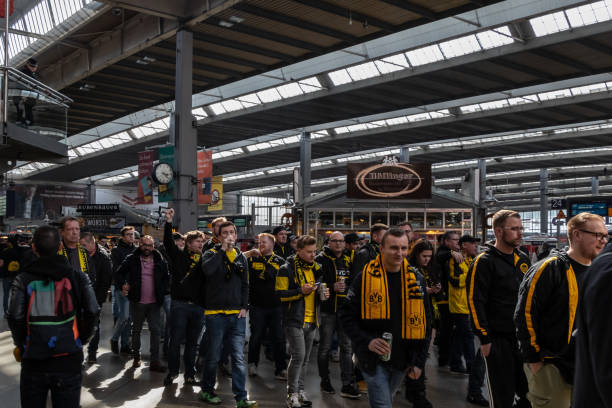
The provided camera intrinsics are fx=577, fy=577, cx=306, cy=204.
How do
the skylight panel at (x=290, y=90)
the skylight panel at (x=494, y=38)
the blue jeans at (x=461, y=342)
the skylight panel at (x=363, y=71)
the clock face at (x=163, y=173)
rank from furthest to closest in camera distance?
the skylight panel at (x=290, y=90), the skylight panel at (x=363, y=71), the skylight panel at (x=494, y=38), the clock face at (x=163, y=173), the blue jeans at (x=461, y=342)

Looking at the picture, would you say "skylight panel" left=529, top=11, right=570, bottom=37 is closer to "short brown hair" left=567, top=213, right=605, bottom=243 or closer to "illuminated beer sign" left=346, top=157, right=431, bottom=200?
"illuminated beer sign" left=346, top=157, right=431, bottom=200

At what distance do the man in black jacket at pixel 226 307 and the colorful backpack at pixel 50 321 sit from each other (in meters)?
2.15

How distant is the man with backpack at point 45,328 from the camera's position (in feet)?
12.8

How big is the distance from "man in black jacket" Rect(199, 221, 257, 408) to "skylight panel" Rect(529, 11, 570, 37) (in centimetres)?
1484

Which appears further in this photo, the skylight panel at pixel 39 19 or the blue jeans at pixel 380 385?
the skylight panel at pixel 39 19

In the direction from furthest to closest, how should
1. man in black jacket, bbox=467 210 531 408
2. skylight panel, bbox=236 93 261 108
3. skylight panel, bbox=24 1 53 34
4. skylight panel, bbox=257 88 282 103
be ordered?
skylight panel, bbox=236 93 261 108 < skylight panel, bbox=257 88 282 103 < skylight panel, bbox=24 1 53 34 < man in black jacket, bbox=467 210 531 408

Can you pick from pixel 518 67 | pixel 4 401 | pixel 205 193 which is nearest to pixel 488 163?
pixel 518 67

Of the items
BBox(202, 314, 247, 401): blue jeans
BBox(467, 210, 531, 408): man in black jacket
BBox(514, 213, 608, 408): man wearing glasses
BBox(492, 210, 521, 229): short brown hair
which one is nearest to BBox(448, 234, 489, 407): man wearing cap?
BBox(467, 210, 531, 408): man in black jacket

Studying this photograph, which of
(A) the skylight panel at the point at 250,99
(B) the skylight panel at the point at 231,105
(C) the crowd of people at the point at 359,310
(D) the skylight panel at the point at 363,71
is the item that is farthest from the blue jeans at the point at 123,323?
(B) the skylight panel at the point at 231,105

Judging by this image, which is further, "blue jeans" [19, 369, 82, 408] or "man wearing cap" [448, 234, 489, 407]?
"man wearing cap" [448, 234, 489, 407]

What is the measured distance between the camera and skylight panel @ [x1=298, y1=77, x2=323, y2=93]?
23.9m

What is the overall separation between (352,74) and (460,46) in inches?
191

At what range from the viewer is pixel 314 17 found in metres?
15.5

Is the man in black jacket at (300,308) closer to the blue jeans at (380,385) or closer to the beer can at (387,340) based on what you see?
the blue jeans at (380,385)
